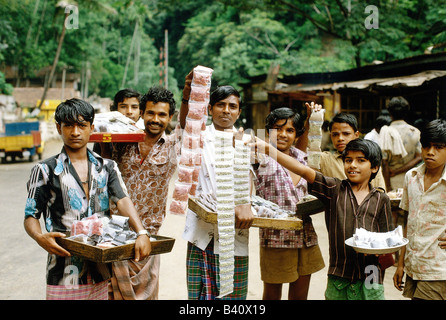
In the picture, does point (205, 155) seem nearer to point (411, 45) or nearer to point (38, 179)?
point (38, 179)

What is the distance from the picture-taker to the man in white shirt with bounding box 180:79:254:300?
2.92 metres

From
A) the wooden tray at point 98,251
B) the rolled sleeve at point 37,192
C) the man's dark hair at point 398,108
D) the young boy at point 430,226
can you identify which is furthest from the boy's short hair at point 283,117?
the man's dark hair at point 398,108

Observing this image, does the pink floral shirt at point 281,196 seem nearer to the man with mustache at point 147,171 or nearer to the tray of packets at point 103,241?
the man with mustache at point 147,171

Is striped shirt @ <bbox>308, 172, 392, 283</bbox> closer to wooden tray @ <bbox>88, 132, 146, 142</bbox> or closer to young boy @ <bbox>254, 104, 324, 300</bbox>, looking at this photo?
young boy @ <bbox>254, 104, 324, 300</bbox>

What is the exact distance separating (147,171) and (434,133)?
1988 millimetres

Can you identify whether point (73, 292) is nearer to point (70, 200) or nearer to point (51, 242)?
point (51, 242)

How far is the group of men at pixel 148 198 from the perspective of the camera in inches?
98.5

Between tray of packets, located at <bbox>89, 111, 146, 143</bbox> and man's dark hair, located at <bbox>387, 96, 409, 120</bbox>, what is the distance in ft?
12.6

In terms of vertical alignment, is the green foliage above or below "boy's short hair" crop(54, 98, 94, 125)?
above

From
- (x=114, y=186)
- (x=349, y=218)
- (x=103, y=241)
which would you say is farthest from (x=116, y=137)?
(x=349, y=218)

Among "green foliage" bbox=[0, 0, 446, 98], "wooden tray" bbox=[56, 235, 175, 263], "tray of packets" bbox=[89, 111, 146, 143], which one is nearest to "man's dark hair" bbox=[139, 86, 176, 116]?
"tray of packets" bbox=[89, 111, 146, 143]

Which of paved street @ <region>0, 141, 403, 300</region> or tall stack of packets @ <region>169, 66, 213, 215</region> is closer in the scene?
tall stack of packets @ <region>169, 66, 213, 215</region>

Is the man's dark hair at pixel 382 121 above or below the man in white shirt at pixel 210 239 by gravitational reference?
above

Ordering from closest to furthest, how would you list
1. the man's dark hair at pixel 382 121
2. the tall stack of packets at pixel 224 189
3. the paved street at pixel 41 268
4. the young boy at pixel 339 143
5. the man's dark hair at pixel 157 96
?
the tall stack of packets at pixel 224 189, the man's dark hair at pixel 157 96, the young boy at pixel 339 143, the paved street at pixel 41 268, the man's dark hair at pixel 382 121
